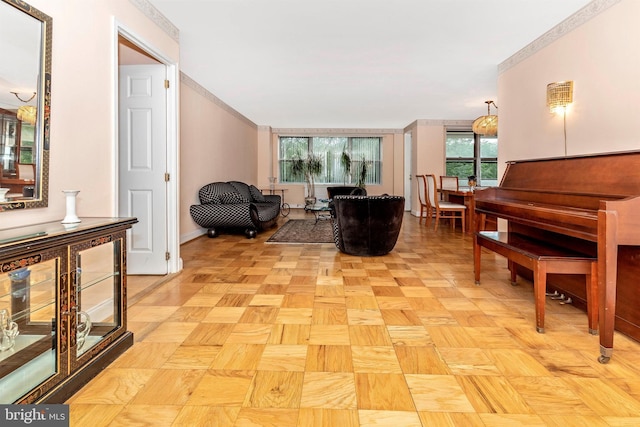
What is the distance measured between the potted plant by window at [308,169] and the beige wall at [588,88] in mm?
7044

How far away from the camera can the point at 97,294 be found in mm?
1899

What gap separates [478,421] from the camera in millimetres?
1369

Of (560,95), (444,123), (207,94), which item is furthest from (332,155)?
(560,95)

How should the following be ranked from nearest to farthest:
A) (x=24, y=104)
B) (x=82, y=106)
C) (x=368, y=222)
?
(x=24, y=104) → (x=82, y=106) → (x=368, y=222)

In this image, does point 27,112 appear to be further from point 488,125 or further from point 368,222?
point 488,125

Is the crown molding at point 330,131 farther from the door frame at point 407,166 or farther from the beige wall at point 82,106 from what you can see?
the beige wall at point 82,106

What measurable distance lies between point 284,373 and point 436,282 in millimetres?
2015

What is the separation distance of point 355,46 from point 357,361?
358cm

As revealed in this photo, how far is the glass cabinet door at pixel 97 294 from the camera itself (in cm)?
169

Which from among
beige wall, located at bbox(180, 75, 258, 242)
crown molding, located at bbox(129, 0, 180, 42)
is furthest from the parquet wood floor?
beige wall, located at bbox(180, 75, 258, 242)

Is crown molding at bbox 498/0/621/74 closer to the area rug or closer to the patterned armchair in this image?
the area rug

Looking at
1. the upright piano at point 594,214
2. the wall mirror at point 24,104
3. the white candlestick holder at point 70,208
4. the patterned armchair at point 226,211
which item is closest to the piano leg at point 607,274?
the upright piano at point 594,214

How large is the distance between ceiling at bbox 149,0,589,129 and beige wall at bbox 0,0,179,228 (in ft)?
3.06

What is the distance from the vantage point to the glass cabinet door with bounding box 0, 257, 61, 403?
138cm
